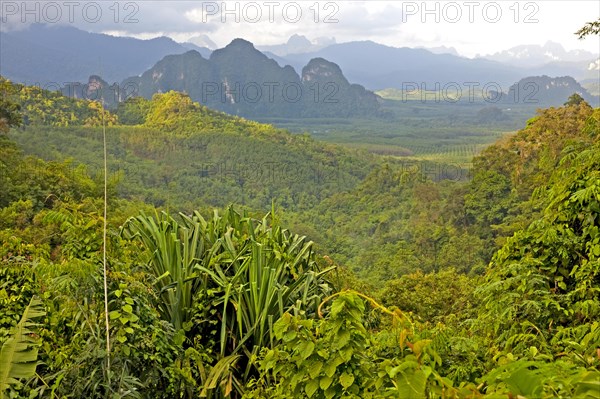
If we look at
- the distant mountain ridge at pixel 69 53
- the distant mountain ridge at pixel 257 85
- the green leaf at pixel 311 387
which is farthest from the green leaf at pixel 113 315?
the distant mountain ridge at pixel 257 85

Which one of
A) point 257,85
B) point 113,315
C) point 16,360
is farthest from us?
point 257,85

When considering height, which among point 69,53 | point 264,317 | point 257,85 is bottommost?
point 264,317

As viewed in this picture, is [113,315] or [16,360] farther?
[113,315]

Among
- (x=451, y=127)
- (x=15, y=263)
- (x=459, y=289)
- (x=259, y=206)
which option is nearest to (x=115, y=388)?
(x=15, y=263)

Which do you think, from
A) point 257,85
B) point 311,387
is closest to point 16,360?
point 311,387

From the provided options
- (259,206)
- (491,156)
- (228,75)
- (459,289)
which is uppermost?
(228,75)

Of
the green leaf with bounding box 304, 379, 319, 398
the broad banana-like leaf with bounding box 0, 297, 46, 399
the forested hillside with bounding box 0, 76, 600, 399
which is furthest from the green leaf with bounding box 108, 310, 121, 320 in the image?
the green leaf with bounding box 304, 379, 319, 398

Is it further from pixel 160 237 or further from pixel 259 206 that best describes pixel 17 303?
pixel 259 206

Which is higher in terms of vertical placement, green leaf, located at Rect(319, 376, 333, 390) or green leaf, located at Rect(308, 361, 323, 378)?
green leaf, located at Rect(308, 361, 323, 378)

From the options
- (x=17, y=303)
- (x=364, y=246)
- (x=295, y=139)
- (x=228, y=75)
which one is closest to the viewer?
(x=17, y=303)

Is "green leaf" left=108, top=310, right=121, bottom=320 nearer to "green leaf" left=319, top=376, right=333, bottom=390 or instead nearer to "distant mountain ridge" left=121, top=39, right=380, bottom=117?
"green leaf" left=319, top=376, right=333, bottom=390

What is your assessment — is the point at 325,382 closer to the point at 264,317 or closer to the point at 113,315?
the point at 113,315

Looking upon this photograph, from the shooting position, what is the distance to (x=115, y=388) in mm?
1694

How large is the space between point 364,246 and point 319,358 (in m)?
18.2
